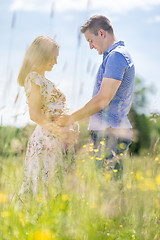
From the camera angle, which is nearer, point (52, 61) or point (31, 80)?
point (31, 80)

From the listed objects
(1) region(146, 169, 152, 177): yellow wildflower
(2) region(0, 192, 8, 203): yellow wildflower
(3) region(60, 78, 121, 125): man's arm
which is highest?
(3) region(60, 78, 121, 125): man's arm

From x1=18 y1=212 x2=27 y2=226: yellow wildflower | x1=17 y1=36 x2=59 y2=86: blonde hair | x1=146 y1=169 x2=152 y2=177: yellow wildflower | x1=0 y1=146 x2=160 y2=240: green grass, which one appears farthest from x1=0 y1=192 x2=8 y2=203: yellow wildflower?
x1=17 y1=36 x2=59 y2=86: blonde hair

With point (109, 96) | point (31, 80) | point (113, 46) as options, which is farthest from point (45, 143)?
point (113, 46)

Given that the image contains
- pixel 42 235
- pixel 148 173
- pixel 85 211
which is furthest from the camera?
pixel 148 173

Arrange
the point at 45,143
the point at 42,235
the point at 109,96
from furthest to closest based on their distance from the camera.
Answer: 1. the point at 45,143
2. the point at 109,96
3. the point at 42,235

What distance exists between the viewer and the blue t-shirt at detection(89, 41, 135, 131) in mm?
2592

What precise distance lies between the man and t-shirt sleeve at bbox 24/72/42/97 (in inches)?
15.8

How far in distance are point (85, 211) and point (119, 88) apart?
4.05 feet

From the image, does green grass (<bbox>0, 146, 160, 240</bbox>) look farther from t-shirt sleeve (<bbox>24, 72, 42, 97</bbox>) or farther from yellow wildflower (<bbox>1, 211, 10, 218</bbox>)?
t-shirt sleeve (<bbox>24, 72, 42, 97</bbox>)

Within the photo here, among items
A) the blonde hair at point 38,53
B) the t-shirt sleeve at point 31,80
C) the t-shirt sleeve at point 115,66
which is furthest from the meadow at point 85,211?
the blonde hair at point 38,53

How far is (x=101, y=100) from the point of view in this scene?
8.36 feet

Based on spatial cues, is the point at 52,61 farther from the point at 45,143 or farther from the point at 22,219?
the point at 22,219

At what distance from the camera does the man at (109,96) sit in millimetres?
2568

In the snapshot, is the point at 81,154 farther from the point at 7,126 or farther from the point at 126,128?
the point at 7,126
